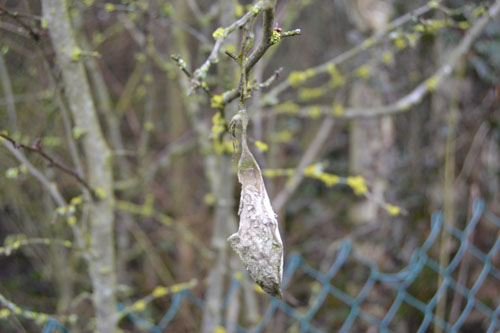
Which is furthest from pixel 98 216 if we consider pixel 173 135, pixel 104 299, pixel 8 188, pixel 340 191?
pixel 340 191

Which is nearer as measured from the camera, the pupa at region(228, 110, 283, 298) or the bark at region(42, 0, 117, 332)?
the pupa at region(228, 110, 283, 298)

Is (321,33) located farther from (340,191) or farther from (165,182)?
(165,182)

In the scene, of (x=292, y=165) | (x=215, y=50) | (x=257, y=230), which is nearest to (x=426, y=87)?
(x=215, y=50)

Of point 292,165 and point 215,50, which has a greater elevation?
point 292,165

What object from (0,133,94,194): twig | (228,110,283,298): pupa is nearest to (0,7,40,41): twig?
(0,133,94,194): twig

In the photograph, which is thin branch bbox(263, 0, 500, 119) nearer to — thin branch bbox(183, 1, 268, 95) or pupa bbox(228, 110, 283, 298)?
thin branch bbox(183, 1, 268, 95)

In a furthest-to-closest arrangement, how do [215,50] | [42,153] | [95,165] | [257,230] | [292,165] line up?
[292,165] < [95,165] < [42,153] < [215,50] < [257,230]

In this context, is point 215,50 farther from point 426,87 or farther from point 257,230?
point 426,87

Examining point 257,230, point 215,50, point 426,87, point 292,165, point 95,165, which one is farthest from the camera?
point 292,165

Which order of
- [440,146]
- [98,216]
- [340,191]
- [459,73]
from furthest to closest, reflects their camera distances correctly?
[340,191], [440,146], [459,73], [98,216]
